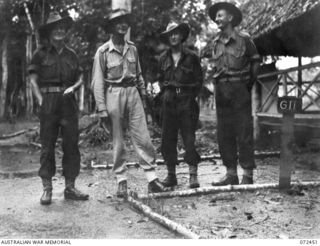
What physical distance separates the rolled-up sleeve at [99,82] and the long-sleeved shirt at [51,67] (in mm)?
297

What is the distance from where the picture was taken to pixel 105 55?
578 cm

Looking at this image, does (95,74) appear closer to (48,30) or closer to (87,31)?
(48,30)

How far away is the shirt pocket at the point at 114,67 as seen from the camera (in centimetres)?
573

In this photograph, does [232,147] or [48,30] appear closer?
[48,30]

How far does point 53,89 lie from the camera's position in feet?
18.5

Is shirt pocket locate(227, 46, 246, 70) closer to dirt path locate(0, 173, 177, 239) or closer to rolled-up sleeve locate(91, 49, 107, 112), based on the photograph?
rolled-up sleeve locate(91, 49, 107, 112)

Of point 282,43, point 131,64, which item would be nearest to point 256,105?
point 282,43

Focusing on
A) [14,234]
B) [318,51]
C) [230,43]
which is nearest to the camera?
[14,234]

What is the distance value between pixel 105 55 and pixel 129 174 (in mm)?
2680

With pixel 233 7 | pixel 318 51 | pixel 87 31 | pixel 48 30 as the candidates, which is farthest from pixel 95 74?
pixel 87 31

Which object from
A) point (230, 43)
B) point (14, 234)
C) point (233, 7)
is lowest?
point (14, 234)

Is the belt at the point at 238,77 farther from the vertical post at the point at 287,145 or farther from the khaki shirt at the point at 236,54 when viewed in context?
the vertical post at the point at 287,145

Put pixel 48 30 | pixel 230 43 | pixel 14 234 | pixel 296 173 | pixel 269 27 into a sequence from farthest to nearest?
pixel 269 27 → pixel 296 173 → pixel 230 43 → pixel 48 30 → pixel 14 234

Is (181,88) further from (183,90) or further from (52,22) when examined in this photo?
(52,22)
